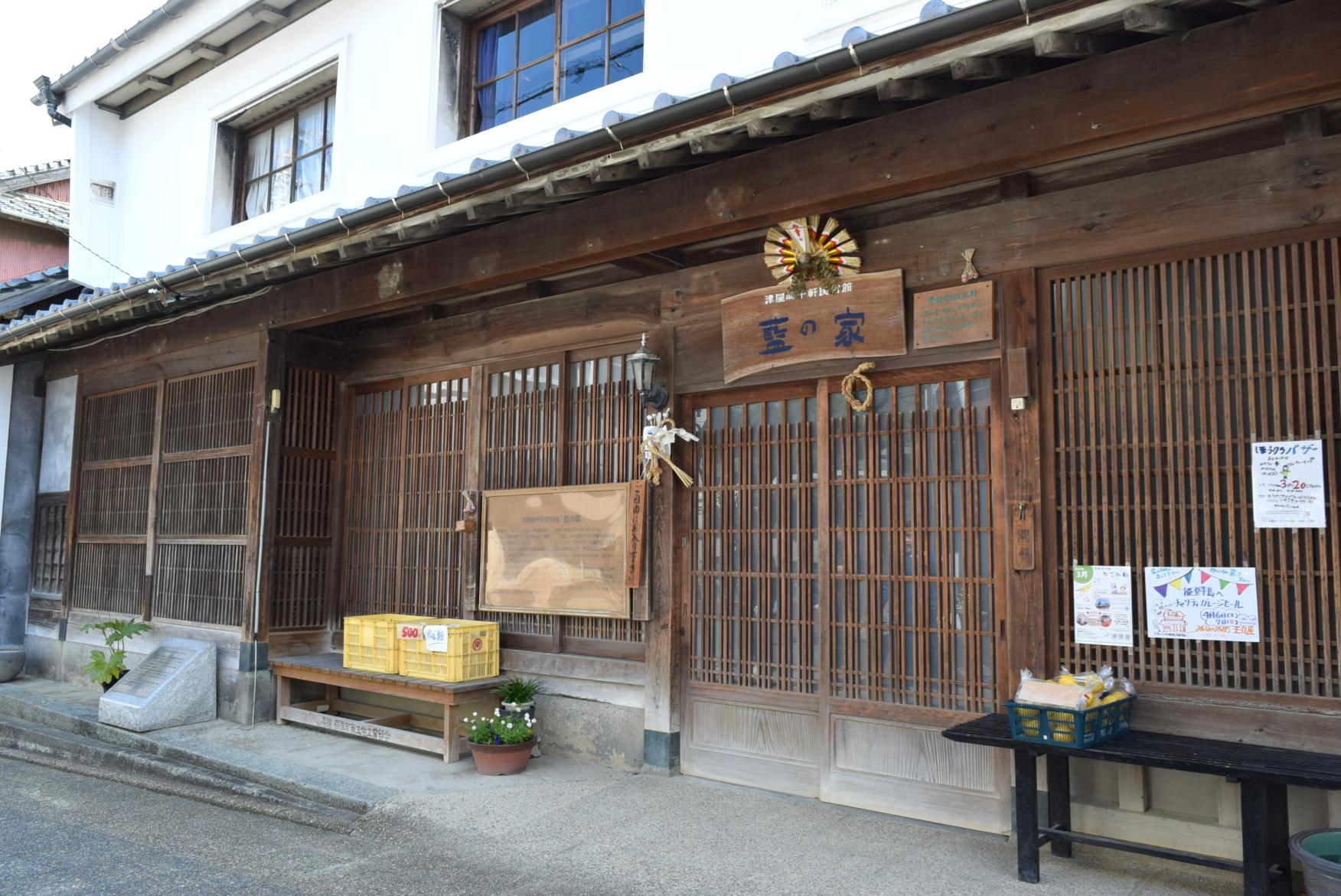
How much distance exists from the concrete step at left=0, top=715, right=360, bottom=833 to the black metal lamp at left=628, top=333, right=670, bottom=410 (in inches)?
140

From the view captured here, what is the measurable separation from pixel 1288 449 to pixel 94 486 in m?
12.5

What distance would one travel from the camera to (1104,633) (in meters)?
5.17

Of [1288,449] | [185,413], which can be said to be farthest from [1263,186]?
[185,413]

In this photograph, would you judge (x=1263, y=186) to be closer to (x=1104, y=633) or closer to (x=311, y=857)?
(x=1104, y=633)

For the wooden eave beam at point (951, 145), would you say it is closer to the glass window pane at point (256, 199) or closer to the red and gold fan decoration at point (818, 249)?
the red and gold fan decoration at point (818, 249)

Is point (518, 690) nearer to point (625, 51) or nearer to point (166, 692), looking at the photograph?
point (166, 692)

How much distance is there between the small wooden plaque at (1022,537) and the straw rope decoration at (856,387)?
3.88ft

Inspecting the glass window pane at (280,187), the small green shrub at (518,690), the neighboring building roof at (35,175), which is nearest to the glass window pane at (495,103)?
the glass window pane at (280,187)

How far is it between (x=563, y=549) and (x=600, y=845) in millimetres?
2648

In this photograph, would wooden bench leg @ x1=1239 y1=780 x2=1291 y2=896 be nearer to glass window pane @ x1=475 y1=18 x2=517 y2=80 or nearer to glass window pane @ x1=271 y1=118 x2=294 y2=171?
glass window pane @ x1=475 y1=18 x2=517 y2=80

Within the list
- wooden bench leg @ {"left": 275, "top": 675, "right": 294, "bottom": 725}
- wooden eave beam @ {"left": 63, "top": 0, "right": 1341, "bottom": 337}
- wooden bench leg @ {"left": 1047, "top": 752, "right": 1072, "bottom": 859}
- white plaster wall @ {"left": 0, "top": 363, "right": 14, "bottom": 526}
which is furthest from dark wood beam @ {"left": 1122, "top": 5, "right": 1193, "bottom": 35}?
white plaster wall @ {"left": 0, "top": 363, "right": 14, "bottom": 526}

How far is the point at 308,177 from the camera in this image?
1078 centimetres

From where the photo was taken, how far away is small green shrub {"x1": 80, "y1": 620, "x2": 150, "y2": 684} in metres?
9.53

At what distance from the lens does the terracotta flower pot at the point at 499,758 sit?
697 centimetres
